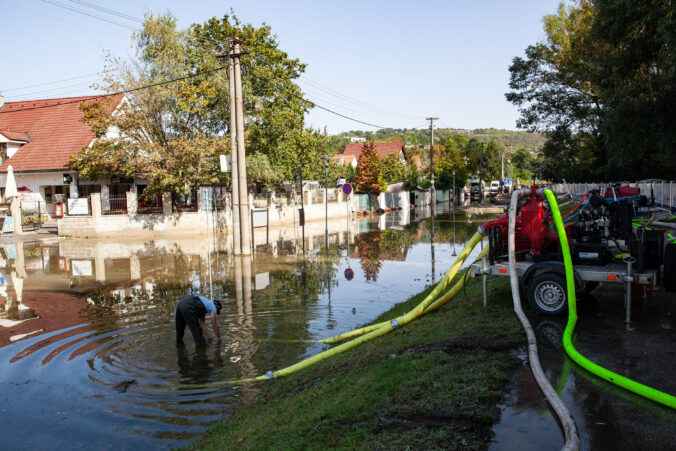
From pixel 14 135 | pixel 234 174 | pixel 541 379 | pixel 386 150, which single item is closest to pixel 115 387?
pixel 541 379

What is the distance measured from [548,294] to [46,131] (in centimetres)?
4028

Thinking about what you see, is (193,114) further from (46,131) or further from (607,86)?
(607,86)

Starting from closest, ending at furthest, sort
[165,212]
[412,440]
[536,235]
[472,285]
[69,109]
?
Result: 1. [412,440]
2. [536,235]
3. [472,285]
4. [165,212]
5. [69,109]

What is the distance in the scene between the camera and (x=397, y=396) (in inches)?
188

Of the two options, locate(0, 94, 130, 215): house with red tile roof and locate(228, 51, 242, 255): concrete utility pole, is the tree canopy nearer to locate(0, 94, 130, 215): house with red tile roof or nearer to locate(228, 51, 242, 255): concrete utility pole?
locate(228, 51, 242, 255): concrete utility pole

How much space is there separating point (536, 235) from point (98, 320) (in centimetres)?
898

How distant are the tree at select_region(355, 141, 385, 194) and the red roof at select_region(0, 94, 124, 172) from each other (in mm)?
24718

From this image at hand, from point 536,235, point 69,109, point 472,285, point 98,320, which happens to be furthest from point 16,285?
point 69,109

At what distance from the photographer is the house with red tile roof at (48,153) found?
33.8m

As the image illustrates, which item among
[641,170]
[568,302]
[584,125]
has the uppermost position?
[584,125]

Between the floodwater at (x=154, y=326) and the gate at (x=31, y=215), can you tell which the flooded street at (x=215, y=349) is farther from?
the gate at (x=31, y=215)

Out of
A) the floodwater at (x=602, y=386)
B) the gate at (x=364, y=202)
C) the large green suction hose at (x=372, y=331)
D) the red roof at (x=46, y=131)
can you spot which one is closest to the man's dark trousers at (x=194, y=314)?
the large green suction hose at (x=372, y=331)

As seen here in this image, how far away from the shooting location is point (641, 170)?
33.7 m

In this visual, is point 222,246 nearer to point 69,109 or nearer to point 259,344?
point 259,344
